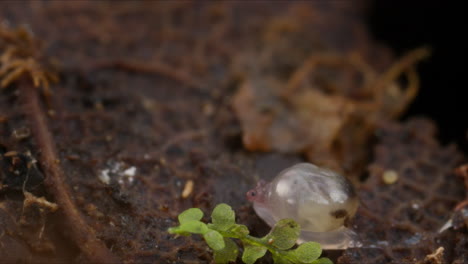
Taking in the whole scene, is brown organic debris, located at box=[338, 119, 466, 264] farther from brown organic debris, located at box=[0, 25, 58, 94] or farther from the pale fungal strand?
brown organic debris, located at box=[0, 25, 58, 94]

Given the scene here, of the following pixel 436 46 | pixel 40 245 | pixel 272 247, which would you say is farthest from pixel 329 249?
pixel 436 46

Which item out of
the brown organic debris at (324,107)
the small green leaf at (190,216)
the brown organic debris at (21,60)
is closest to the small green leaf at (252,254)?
the small green leaf at (190,216)

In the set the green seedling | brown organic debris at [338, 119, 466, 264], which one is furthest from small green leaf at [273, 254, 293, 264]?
brown organic debris at [338, 119, 466, 264]

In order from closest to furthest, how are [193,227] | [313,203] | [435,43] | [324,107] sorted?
[193,227], [313,203], [324,107], [435,43]

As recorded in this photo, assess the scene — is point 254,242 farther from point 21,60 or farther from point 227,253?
point 21,60

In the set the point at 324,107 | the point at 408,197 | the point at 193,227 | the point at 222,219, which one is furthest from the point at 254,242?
the point at 324,107
